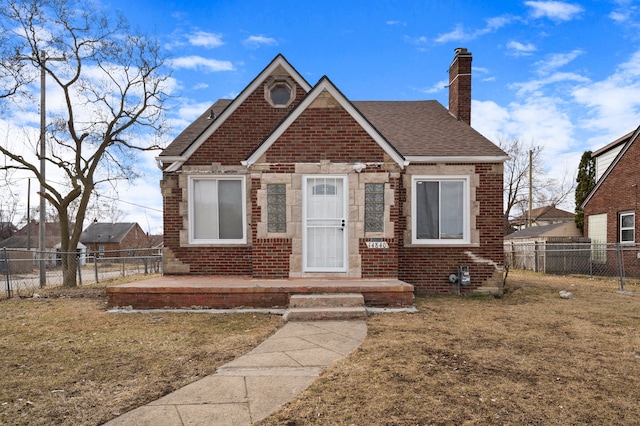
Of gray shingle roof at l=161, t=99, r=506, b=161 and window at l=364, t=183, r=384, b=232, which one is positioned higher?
gray shingle roof at l=161, t=99, r=506, b=161

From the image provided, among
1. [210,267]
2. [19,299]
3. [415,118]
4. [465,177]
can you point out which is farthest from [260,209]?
[19,299]

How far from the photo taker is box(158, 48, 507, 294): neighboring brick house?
889 centimetres

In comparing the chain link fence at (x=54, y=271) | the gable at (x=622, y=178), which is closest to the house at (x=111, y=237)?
the chain link fence at (x=54, y=271)

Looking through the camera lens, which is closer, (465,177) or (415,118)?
(465,177)

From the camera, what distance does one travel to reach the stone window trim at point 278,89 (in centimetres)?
1093

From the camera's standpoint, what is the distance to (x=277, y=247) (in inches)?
351

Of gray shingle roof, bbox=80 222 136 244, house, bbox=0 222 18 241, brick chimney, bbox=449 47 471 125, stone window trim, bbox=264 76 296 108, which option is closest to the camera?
stone window trim, bbox=264 76 296 108

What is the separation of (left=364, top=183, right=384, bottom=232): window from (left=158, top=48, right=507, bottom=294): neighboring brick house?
0.02 m

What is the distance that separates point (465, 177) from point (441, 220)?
124cm

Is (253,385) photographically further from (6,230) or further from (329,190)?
(6,230)

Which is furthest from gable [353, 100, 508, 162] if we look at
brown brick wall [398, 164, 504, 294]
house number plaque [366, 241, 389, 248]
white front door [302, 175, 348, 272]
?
house number plaque [366, 241, 389, 248]

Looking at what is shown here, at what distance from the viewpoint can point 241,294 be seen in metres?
7.87

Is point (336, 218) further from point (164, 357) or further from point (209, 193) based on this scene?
point (164, 357)

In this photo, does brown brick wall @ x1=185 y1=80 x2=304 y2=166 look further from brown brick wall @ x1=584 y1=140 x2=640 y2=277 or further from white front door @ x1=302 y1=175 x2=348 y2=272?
brown brick wall @ x1=584 y1=140 x2=640 y2=277
